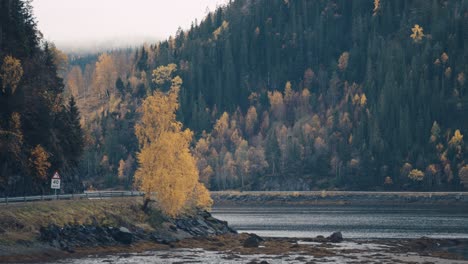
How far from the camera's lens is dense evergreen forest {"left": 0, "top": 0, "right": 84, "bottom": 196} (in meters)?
101

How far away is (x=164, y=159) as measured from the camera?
10900cm

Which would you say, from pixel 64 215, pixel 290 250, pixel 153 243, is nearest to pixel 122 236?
pixel 153 243

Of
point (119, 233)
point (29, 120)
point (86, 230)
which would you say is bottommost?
point (119, 233)

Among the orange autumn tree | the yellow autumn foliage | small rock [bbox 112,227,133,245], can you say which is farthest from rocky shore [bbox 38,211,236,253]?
the yellow autumn foliage

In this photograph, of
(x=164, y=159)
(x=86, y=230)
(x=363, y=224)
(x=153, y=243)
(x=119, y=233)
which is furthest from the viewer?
(x=363, y=224)

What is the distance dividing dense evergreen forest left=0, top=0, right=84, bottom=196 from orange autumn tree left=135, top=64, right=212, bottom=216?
11.9 meters

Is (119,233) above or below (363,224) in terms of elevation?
above

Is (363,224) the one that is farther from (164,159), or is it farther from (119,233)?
(119,233)

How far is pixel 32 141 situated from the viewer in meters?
108

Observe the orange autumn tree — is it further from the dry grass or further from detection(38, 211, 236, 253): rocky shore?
the dry grass

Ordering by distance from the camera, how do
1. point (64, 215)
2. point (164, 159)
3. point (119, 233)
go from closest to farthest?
point (64, 215)
point (119, 233)
point (164, 159)

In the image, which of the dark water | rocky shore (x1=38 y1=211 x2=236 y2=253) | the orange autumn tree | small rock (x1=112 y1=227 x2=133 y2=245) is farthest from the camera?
the dark water

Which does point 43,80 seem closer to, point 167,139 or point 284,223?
point 167,139

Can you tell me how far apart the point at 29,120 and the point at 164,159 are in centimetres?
1775
